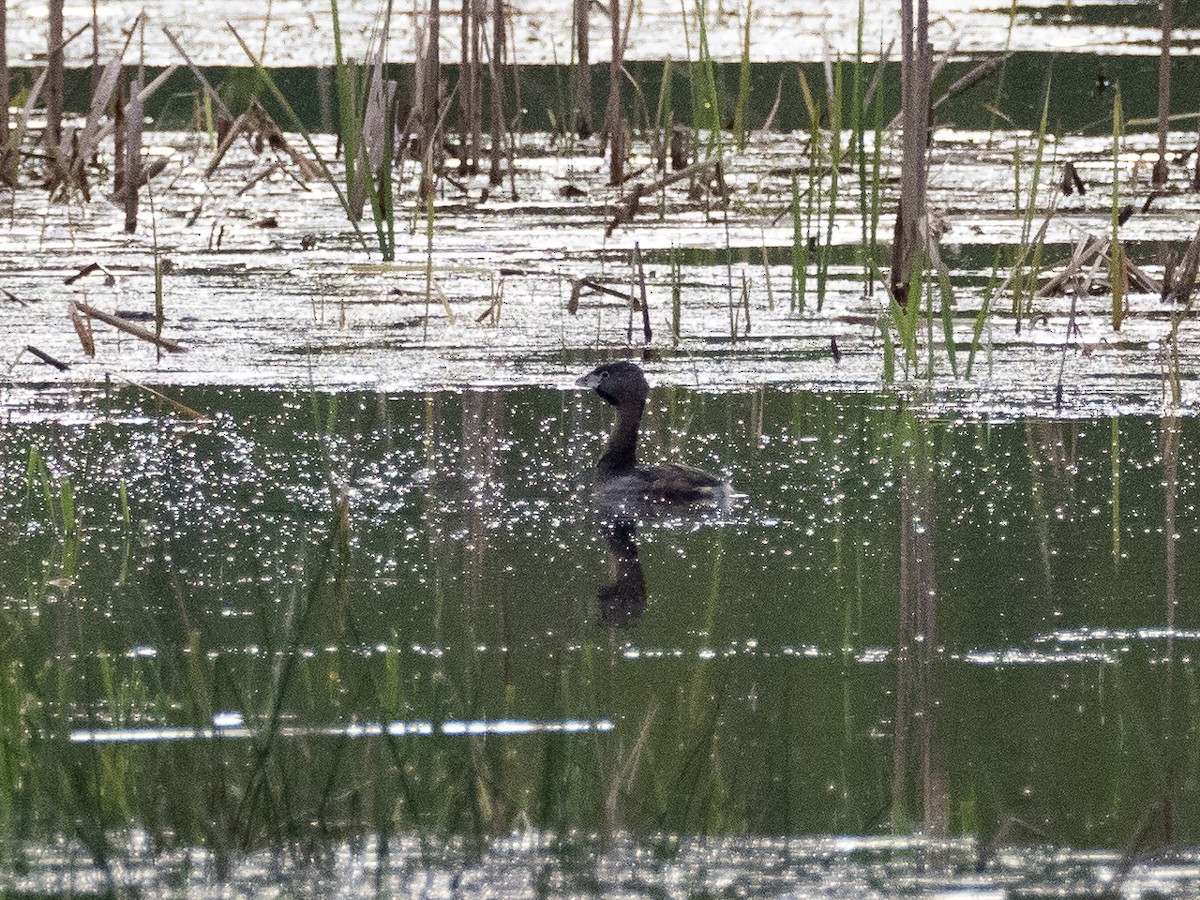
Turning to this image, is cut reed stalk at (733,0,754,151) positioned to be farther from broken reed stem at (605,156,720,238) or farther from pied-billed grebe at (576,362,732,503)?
pied-billed grebe at (576,362,732,503)

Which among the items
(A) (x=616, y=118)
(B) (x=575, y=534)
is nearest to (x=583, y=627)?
(B) (x=575, y=534)

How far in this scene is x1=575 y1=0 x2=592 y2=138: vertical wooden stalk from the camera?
1086 cm

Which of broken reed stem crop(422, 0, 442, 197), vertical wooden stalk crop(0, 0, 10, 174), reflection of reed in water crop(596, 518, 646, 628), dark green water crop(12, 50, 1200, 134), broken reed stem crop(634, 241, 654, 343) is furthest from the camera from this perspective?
dark green water crop(12, 50, 1200, 134)

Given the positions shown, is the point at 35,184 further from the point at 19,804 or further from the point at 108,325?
the point at 19,804

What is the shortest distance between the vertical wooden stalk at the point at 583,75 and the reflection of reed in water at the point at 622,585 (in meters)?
6.13

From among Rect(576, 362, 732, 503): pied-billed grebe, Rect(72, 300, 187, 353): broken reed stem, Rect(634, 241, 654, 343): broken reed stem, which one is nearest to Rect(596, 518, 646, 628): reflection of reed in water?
Rect(576, 362, 732, 503): pied-billed grebe

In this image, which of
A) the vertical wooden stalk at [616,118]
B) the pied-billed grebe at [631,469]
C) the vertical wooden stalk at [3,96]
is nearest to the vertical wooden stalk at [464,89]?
the vertical wooden stalk at [616,118]

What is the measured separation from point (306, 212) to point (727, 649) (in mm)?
6121

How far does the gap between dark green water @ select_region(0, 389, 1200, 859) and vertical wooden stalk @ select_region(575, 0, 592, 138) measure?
5.17 m

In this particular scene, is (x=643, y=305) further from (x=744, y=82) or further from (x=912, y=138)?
(x=744, y=82)

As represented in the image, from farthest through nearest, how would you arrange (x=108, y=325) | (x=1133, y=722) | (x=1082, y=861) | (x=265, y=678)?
(x=108, y=325) < (x=265, y=678) < (x=1133, y=722) < (x=1082, y=861)

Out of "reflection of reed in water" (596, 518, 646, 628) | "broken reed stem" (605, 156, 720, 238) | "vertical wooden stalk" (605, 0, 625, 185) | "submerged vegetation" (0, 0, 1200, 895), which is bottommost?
"reflection of reed in water" (596, 518, 646, 628)

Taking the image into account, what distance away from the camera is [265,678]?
3.63 metres

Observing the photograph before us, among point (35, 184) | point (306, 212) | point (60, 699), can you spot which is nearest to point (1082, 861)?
point (60, 699)
